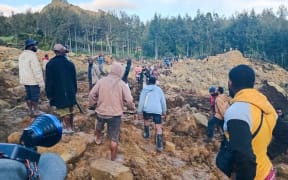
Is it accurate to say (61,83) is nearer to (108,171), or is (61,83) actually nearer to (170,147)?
(108,171)

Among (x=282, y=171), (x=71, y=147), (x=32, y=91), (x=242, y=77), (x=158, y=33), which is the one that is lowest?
(x=282, y=171)

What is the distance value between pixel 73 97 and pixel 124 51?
63730 millimetres

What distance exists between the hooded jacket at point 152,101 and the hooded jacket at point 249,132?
13.7 feet

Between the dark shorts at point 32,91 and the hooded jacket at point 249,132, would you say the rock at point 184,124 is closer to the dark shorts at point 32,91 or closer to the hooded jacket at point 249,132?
the dark shorts at point 32,91

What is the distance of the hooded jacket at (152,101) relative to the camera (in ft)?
22.1

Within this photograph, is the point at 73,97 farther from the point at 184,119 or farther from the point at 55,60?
the point at 184,119

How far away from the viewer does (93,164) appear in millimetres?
5234

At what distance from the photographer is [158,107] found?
6.76m

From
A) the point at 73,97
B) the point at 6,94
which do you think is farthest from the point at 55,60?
the point at 6,94

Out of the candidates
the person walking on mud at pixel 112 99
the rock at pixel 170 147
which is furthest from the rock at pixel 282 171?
the person walking on mud at pixel 112 99

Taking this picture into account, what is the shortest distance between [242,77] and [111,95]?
2846 millimetres

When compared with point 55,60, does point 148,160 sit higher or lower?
lower

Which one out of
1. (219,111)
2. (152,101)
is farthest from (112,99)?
(219,111)

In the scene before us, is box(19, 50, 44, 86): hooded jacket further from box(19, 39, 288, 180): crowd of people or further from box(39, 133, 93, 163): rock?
box(39, 133, 93, 163): rock
